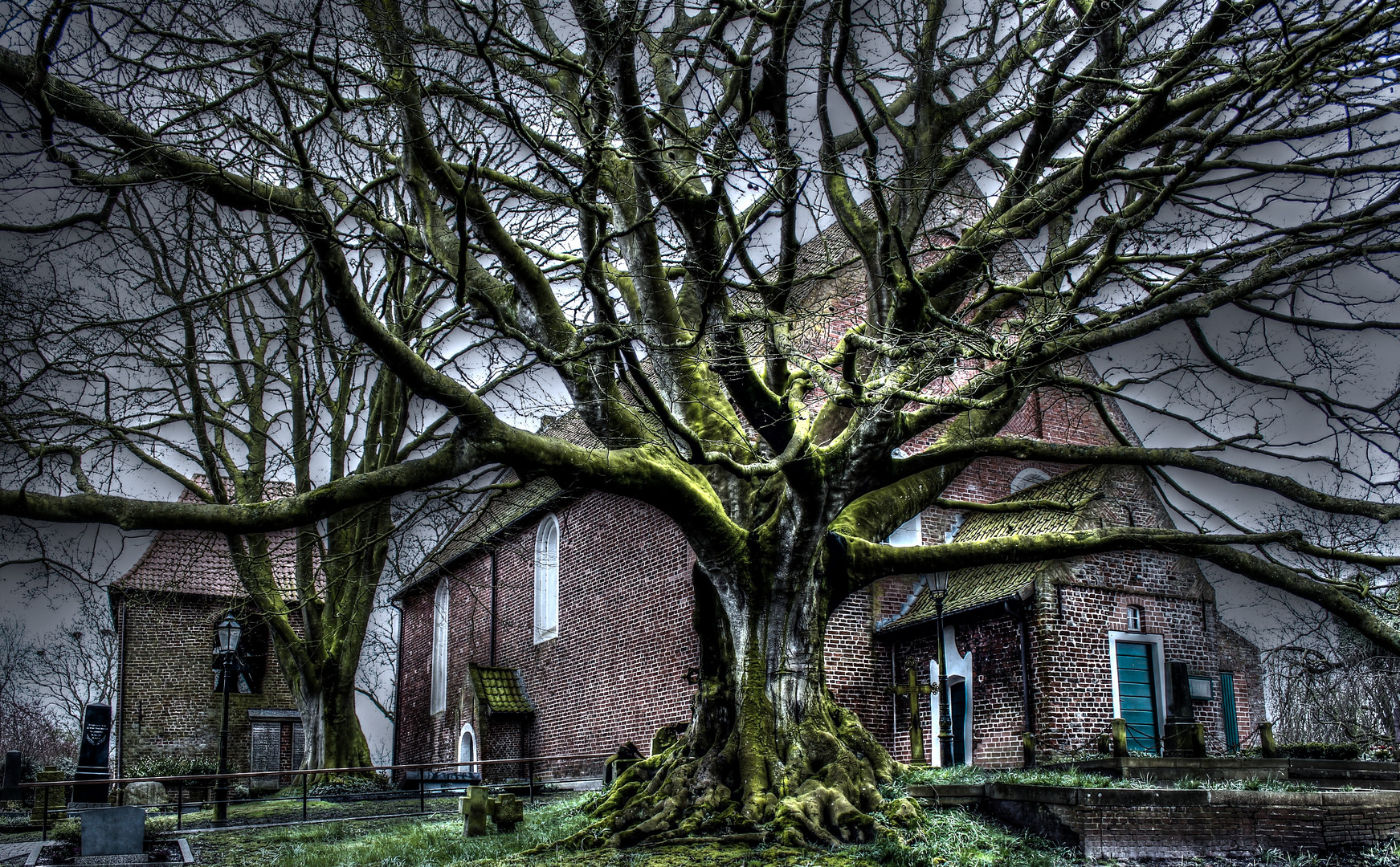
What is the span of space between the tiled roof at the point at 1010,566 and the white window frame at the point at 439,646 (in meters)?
15.7

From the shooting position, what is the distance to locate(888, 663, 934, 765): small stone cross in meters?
13.8

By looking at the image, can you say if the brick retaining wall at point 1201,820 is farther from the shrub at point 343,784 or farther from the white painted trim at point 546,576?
the white painted trim at point 546,576

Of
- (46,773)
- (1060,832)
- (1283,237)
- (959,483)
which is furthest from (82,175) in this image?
(46,773)

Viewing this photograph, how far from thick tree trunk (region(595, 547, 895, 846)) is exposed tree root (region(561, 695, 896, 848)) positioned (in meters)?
0.01

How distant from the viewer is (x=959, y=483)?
716 inches

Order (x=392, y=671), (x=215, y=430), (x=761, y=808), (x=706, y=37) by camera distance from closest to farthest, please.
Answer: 1. (x=761, y=808)
2. (x=706, y=37)
3. (x=215, y=430)
4. (x=392, y=671)

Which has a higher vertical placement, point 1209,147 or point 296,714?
point 1209,147

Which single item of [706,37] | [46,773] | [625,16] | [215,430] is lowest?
[46,773]

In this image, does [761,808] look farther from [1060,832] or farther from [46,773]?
[46,773]

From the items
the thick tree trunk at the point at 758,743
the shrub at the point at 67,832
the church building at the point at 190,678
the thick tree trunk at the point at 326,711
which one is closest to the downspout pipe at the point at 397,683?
the church building at the point at 190,678

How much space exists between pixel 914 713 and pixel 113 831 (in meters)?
10.1

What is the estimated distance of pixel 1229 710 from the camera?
16047mm

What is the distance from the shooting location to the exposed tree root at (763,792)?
339 inches

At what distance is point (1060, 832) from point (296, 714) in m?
26.6
